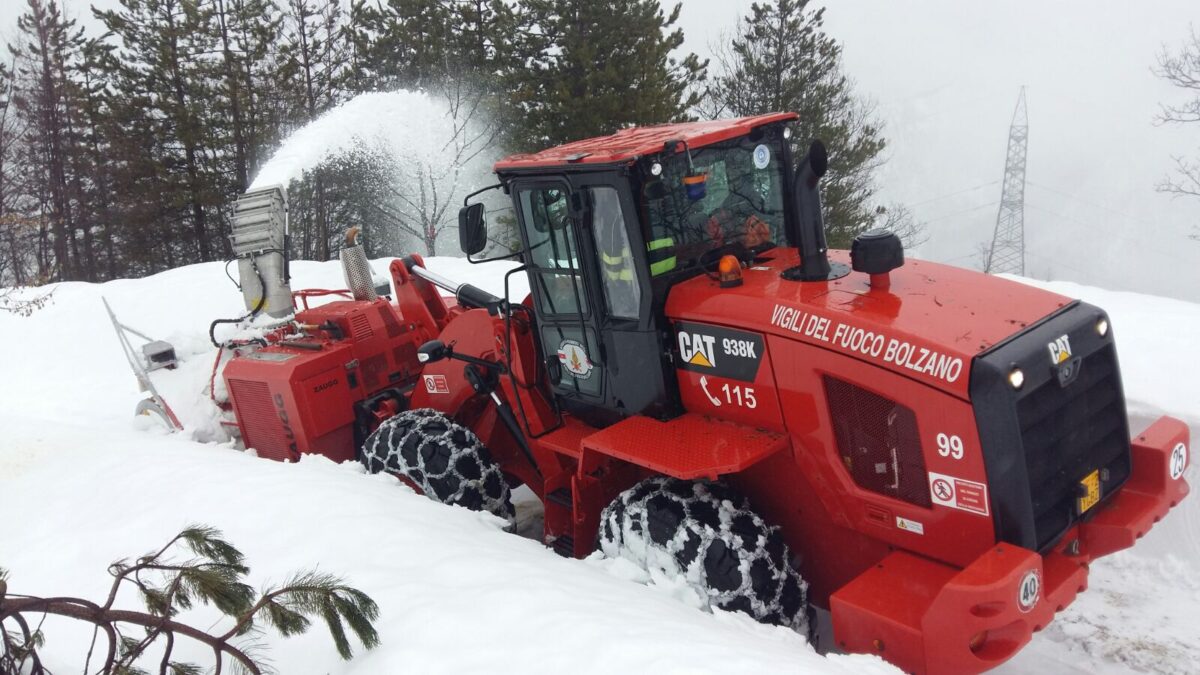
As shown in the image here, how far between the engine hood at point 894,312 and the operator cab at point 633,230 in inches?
9.7

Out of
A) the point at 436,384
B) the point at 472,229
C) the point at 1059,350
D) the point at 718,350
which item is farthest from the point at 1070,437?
the point at 436,384

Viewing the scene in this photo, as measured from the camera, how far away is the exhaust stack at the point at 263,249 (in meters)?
7.95

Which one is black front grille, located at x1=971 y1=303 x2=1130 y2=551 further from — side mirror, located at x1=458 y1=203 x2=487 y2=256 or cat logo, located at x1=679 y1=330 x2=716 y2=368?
side mirror, located at x1=458 y1=203 x2=487 y2=256

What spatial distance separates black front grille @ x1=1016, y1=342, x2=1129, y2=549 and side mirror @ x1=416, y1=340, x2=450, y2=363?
3.90 metres

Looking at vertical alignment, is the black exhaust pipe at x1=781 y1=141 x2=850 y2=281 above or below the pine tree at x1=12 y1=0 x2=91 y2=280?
below

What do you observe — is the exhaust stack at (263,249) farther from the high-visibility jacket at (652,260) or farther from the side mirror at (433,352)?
the high-visibility jacket at (652,260)

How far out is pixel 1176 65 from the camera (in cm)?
2289

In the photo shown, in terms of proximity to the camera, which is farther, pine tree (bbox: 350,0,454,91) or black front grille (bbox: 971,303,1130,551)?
pine tree (bbox: 350,0,454,91)

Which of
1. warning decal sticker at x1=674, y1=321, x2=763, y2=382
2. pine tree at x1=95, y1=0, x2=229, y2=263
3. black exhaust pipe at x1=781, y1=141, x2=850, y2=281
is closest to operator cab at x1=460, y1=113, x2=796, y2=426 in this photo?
warning decal sticker at x1=674, y1=321, x2=763, y2=382

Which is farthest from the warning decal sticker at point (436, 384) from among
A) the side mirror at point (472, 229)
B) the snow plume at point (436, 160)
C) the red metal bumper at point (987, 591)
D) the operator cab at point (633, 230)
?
the snow plume at point (436, 160)

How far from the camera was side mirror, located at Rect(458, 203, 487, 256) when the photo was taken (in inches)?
206

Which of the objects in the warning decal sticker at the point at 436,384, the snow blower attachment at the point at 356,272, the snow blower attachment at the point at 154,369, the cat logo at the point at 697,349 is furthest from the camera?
the snow blower attachment at the point at 154,369

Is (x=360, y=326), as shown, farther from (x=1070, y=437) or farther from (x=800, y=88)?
(x=800, y=88)

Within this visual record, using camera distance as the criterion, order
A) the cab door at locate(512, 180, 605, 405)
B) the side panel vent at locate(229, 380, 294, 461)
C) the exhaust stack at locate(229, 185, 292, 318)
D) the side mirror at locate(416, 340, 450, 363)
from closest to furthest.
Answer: the cab door at locate(512, 180, 605, 405), the side mirror at locate(416, 340, 450, 363), the side panel vent at locate(229, 380, 294, 461), the exhaust stack at locate(229, 185, 292, 318)
